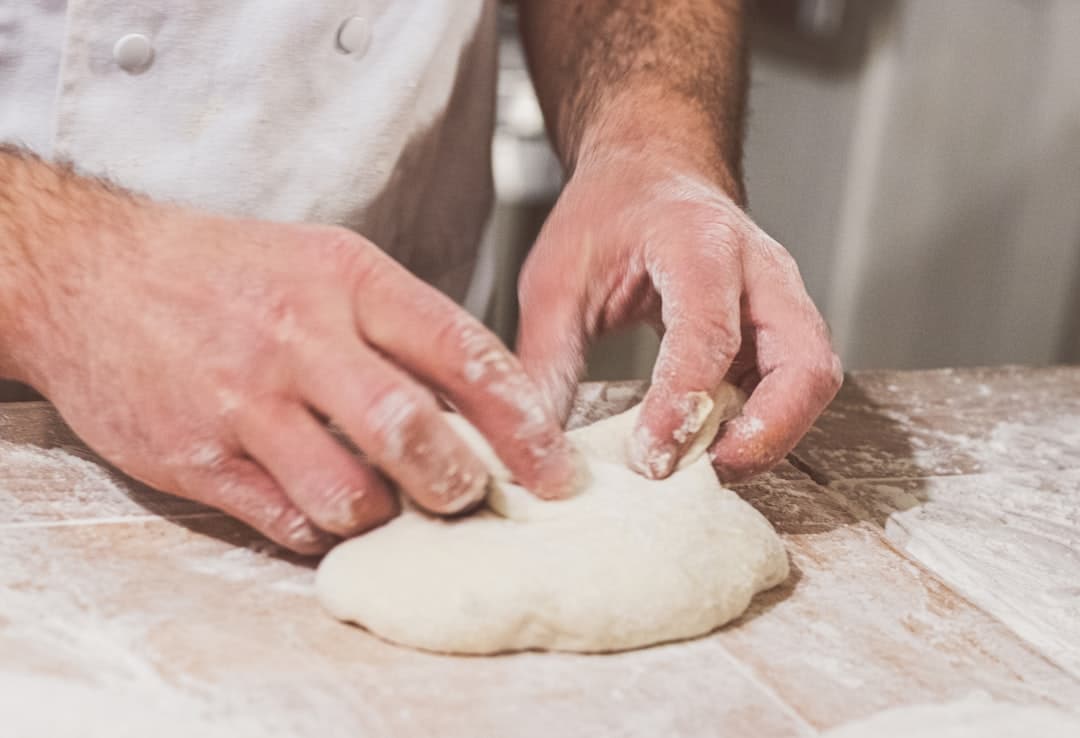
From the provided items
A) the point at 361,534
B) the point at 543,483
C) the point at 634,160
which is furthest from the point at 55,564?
the point at 634,160

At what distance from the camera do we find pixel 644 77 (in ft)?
4.57

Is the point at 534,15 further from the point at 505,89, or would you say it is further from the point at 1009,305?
the point at 1009,305

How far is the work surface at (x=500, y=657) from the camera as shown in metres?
0.72

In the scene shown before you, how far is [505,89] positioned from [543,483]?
206 centimetres

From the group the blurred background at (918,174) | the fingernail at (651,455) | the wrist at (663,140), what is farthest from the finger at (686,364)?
the blurred background at (918,174)

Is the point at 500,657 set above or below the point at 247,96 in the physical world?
below

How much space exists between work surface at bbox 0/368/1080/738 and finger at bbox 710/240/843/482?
0.10 metres

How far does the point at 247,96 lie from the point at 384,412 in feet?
1.80

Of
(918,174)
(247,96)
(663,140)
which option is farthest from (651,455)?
(918,174)

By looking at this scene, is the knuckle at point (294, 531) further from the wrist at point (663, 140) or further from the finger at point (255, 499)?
the wrist at point (663, 140)

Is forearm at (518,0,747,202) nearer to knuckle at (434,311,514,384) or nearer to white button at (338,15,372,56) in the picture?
white button at (338,15,372,56)

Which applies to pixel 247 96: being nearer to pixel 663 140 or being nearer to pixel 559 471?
pixel 663 140

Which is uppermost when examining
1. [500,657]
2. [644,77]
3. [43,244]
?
[644,77]

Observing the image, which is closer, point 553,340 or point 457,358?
point 457,358
